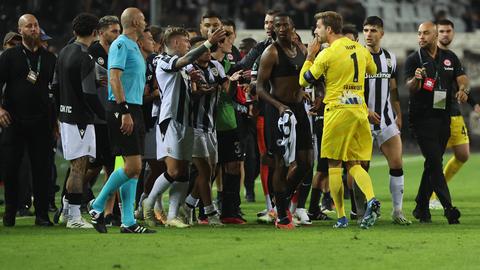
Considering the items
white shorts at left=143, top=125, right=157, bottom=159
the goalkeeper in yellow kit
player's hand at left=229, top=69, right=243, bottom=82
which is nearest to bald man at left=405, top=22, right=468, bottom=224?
the goalkeeper in yellow kit

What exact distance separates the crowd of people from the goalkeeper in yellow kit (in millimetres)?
13

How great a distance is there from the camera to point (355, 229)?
40.7 feet

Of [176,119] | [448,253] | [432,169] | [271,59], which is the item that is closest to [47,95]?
[176,119]

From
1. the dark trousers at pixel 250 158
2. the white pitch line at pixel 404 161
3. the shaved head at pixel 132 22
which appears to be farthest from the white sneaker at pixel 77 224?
the white pitch line at pixel 404 161

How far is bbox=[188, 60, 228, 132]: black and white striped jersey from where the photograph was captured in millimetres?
13055

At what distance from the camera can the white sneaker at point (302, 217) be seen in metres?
13.3

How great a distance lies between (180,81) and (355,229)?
→ 2.31 meters

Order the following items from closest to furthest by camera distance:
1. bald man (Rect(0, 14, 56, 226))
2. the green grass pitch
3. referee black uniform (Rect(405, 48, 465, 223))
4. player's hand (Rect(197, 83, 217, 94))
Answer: the green grass pitch, player's hand (Rect(197, 83, 217, 94)), bald man (Rect(0, 14, 56, 226)), referee black uniform (Rect(405, 48, 465, 223))

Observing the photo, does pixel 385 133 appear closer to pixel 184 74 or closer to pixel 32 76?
pixel 184 74

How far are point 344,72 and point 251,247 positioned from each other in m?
2.52

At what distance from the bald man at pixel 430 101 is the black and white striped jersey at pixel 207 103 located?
7.17ft

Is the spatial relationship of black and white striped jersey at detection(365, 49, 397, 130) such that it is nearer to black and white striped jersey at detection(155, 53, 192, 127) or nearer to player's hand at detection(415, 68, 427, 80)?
player's hand at detection(415, 68, 427, 80)

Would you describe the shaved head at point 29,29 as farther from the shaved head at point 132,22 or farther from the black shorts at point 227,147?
the black shorts at point 227,147

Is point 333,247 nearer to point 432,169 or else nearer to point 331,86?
point 331,86
